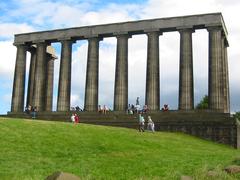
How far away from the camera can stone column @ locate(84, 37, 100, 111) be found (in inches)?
2840

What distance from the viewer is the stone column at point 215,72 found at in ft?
213

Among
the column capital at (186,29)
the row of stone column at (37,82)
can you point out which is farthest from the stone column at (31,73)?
the column capital at (186,29)

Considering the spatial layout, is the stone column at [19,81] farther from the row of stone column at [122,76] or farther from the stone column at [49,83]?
the stone column at [49,83]

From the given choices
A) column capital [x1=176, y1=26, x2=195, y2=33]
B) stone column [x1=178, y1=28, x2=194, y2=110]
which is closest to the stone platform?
stone column [x1=178, y1=28, x2=194, y2=110]

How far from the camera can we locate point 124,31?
237 feet

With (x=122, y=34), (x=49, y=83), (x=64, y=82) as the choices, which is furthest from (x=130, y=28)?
(x=49, y=83)

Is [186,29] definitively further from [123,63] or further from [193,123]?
[193,123]

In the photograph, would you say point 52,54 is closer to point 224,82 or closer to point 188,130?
point 224,82

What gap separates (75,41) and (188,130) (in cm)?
3058

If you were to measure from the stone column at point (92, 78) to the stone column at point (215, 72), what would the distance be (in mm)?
18322

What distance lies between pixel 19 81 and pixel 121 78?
67.4ft

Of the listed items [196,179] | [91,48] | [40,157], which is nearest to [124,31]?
[91,48]

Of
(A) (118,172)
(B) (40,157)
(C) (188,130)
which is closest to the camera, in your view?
(A) (118,172)

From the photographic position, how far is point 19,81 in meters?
79.9
